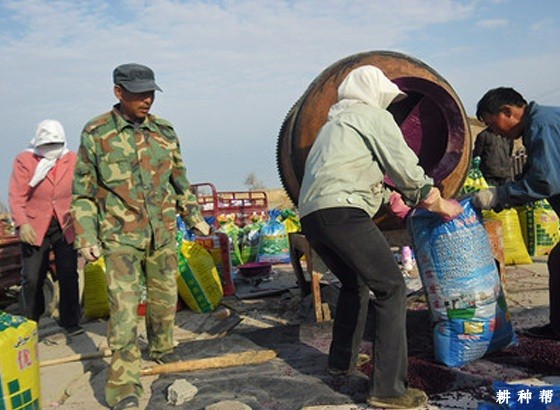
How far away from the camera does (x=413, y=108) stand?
4.36 meters

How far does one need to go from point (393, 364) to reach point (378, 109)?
126 cm

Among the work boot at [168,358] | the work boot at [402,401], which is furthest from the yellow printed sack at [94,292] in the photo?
the work boot at [402,401]

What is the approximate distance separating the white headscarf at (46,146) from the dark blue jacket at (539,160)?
3.55 meters

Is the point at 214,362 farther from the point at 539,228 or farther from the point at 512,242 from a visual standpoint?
→ the point at 539,228

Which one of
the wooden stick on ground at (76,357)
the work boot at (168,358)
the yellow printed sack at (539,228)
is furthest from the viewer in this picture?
the yellow printed sack at (539,228)

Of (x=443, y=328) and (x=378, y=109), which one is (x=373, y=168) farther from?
(x=443, y=328)

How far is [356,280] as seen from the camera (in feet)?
10.4

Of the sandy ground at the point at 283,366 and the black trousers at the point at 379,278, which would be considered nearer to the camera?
the black trousers at the point at 379,278

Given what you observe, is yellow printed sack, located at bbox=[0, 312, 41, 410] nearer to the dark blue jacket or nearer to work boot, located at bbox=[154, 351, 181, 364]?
work boot, located at bbox=[154, 351, 181, 364]

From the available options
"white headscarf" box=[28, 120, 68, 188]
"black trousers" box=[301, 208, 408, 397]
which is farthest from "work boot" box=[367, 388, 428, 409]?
"white headscarf" box=[28, 120, 68, 188]

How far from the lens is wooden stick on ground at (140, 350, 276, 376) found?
3.57m

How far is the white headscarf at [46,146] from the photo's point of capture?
4.80 metres

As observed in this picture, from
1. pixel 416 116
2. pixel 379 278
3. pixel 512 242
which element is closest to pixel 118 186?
pixel 379 278

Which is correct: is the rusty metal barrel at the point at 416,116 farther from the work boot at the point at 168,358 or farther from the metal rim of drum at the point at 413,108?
the work boot at the point at 168,358
